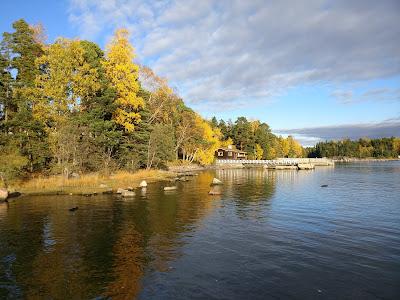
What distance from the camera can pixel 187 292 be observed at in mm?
12406

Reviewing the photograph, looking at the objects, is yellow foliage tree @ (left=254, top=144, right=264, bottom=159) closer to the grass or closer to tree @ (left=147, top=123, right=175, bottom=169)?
tree @ (left=147, top=123, right=175, bottom=169)

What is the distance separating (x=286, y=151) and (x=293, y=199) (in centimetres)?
16315

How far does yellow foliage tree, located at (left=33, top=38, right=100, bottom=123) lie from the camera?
41938 millimetres

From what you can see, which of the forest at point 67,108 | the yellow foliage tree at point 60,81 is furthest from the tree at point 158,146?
the yellow foliage tree at point 60,81

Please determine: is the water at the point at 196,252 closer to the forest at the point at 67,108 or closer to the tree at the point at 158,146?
the forest at the point at 67,108

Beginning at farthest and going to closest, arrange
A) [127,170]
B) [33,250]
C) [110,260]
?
[127,170] < [33,250] < [110,260]

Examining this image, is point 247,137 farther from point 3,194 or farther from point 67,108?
point 3,194

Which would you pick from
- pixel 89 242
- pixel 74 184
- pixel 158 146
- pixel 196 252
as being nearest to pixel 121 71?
pixel 158 146

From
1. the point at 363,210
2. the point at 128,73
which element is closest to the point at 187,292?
the point at 363,210

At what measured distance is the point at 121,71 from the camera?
52.1 m

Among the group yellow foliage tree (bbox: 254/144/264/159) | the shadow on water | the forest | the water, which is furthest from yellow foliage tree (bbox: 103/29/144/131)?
yellow foliage tree (bbox: 254/144/264/159)

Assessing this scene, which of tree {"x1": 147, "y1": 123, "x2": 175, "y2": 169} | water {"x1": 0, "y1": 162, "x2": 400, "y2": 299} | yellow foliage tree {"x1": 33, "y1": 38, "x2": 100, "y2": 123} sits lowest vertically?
water {"x1": 0, "y1": 162, "x2": 400, "y2": 299}

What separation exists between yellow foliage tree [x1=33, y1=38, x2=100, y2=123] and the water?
15.8 m

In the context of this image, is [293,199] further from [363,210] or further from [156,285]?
[156,285]
